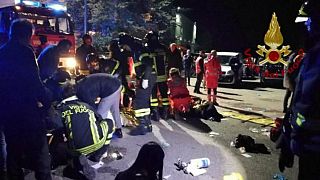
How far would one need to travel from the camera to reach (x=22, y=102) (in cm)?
352

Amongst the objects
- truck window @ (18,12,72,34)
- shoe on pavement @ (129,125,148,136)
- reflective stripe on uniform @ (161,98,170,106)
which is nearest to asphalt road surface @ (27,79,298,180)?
shoe on pavement @ (129,125,148,136)

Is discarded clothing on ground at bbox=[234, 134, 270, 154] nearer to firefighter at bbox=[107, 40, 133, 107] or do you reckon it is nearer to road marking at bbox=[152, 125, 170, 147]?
road marking at bbox=[152, 125, 170, 147]

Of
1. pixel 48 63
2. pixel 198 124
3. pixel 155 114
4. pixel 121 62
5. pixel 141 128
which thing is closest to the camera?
pixel 48 63

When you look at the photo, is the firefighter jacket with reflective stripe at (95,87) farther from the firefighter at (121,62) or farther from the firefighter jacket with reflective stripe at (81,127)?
the firefighter at (121,62)

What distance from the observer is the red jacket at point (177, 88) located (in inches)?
337

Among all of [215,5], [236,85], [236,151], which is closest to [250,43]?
[215,5]

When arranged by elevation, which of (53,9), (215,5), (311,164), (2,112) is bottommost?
(311,164)

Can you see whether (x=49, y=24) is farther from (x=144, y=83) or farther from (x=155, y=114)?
(x=144, y=83)

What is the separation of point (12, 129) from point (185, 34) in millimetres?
27037

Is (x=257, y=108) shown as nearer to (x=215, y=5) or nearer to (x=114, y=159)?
(x=114, y=159)

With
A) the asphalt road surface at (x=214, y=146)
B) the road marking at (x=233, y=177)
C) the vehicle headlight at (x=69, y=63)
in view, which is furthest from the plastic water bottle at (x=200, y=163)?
the vehicle headlight at (x=69, y=63)

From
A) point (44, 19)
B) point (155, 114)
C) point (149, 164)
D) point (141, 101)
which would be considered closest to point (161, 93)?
point (155, 114)

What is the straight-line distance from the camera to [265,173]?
5.07 metres

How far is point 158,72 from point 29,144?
4.50 meters
